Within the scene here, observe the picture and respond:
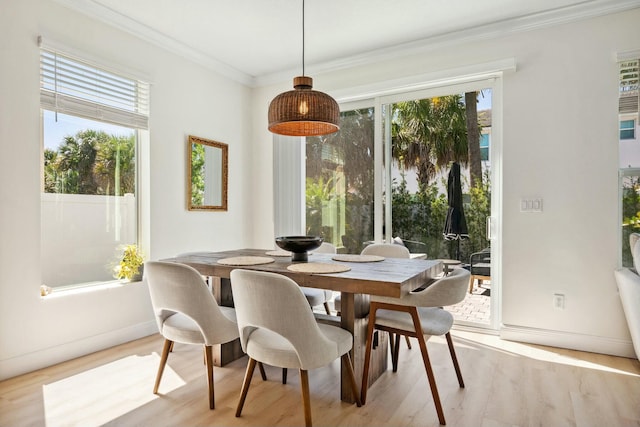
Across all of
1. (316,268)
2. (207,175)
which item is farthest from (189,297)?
(207,175)

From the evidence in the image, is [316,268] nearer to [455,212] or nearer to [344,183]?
[455,212]

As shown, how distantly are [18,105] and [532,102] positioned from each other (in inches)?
151

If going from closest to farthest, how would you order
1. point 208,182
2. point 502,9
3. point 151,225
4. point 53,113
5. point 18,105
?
point 18,105
point 53,113
point 502,9
point 151,225
point 208,182

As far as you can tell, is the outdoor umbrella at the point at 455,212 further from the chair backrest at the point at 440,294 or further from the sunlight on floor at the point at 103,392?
the sunlight on floor at the point at 103,392

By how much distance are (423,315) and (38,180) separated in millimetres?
2761

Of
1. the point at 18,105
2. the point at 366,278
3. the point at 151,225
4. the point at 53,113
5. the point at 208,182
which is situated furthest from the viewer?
the point at 208,182

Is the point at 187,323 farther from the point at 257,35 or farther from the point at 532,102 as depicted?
the point at 532,102

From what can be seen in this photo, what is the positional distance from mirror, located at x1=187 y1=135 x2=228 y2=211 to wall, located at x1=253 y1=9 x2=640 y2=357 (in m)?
2.66

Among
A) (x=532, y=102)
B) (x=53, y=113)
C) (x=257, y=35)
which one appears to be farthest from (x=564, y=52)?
(x=53, y=113)

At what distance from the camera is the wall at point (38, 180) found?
8.41ft

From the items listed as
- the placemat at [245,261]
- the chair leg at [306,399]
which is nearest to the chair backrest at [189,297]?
the placemat at [245,261]

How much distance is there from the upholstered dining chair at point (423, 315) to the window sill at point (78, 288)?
2228 millimetres

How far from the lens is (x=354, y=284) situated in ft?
6.31

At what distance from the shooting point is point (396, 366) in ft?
8.58
